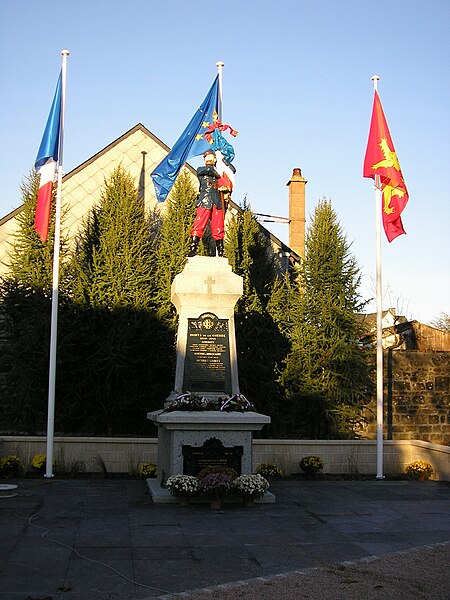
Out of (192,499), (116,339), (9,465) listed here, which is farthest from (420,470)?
(116,339)

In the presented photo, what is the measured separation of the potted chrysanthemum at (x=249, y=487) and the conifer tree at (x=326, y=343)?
8.08 m

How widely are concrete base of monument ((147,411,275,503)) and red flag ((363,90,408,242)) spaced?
20.7ft

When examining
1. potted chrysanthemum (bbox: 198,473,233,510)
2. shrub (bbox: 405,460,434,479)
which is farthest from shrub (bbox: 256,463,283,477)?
potted chrysanthemum (bbox: 198,473,233,510)

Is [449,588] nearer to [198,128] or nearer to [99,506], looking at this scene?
[99,506]

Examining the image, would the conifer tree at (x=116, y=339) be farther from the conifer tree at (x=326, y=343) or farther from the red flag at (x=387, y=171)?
the red flag at (x=387, y=171)

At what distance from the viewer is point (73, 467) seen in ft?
47.8

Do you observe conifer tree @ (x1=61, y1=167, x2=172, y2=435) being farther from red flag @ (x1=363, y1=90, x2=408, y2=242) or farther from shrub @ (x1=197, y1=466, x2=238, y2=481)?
shrub @ (x1=197, y1=466, x2=238, y2=481)

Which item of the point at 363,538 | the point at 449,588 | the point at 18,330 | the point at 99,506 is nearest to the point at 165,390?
the point at 18,330

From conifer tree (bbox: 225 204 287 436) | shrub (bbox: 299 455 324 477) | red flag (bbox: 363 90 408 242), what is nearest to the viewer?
shrub (bbox: 299 455 324 477)

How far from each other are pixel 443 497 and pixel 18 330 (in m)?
12.0

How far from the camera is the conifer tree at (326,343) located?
19.0 metres

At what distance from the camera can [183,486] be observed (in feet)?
Result: 34.9

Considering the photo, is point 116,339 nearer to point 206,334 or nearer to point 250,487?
point 206,334

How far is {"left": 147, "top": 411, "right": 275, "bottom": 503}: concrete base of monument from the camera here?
11289 mm
